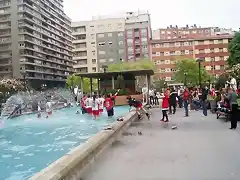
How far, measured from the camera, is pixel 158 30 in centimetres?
14200

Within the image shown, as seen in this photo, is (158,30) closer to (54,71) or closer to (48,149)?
(54,71)

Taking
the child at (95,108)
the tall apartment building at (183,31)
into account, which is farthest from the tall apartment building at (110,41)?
the child at (95,108)

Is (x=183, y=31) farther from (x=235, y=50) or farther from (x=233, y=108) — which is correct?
(x=233, y=108)

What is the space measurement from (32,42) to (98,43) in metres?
21.9

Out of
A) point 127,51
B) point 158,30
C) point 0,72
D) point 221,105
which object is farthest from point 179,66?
point 221,105

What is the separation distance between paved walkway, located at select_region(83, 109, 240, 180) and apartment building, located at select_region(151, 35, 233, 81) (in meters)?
91.8

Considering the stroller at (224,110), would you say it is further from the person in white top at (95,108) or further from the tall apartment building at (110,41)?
the tall apartment building at (110,41)

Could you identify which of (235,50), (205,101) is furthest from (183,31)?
(205,101)

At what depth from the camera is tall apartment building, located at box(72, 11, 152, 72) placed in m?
109

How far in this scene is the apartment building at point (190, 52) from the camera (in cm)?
10244

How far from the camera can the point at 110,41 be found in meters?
111

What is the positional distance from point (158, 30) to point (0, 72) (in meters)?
70.3

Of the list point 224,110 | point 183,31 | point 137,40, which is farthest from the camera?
point 183,31

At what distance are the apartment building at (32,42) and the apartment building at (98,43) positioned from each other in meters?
8.36
